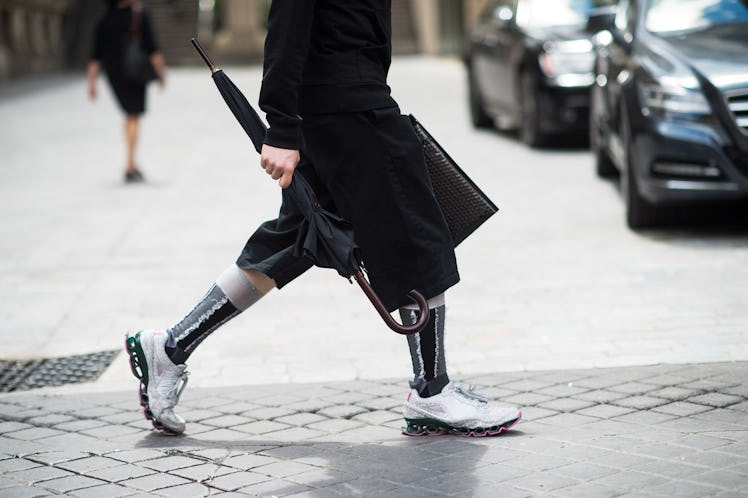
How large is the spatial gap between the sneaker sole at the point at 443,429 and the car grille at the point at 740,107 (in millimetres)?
4064

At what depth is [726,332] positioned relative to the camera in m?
6.09

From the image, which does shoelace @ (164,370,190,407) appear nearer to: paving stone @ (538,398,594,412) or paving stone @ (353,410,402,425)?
paving stone @ (353,410,402,425)

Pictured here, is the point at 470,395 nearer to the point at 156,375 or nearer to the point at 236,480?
the point at 236,480

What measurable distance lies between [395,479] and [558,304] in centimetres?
293

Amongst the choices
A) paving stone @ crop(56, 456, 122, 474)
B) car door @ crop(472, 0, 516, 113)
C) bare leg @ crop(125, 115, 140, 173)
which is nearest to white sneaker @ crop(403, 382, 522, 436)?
paving stone @ crop(56, 456, 122, 474)

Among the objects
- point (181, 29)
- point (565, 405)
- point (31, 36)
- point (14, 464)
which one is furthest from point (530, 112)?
point (181, 29)

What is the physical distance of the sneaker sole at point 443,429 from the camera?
15.1 ft

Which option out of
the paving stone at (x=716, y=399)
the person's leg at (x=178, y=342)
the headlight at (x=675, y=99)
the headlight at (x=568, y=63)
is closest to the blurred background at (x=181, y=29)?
the headlight at (x=568, y=63)

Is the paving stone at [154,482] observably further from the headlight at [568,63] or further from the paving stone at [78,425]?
the headlight at [568,63]

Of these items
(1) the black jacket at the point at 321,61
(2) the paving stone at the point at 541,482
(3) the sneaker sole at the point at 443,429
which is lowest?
(3) the sneaker sole at the point at 443,429

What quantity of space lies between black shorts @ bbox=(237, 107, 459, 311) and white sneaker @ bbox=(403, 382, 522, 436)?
1.22ft

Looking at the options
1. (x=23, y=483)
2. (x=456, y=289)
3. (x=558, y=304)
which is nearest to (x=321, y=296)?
A: (x=456, y=289)

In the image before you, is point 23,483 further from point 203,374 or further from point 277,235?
point 203,374

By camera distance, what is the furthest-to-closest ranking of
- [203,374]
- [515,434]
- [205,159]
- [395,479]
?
A: [205,159] < [203,374] < [515,434] < [395,479]
